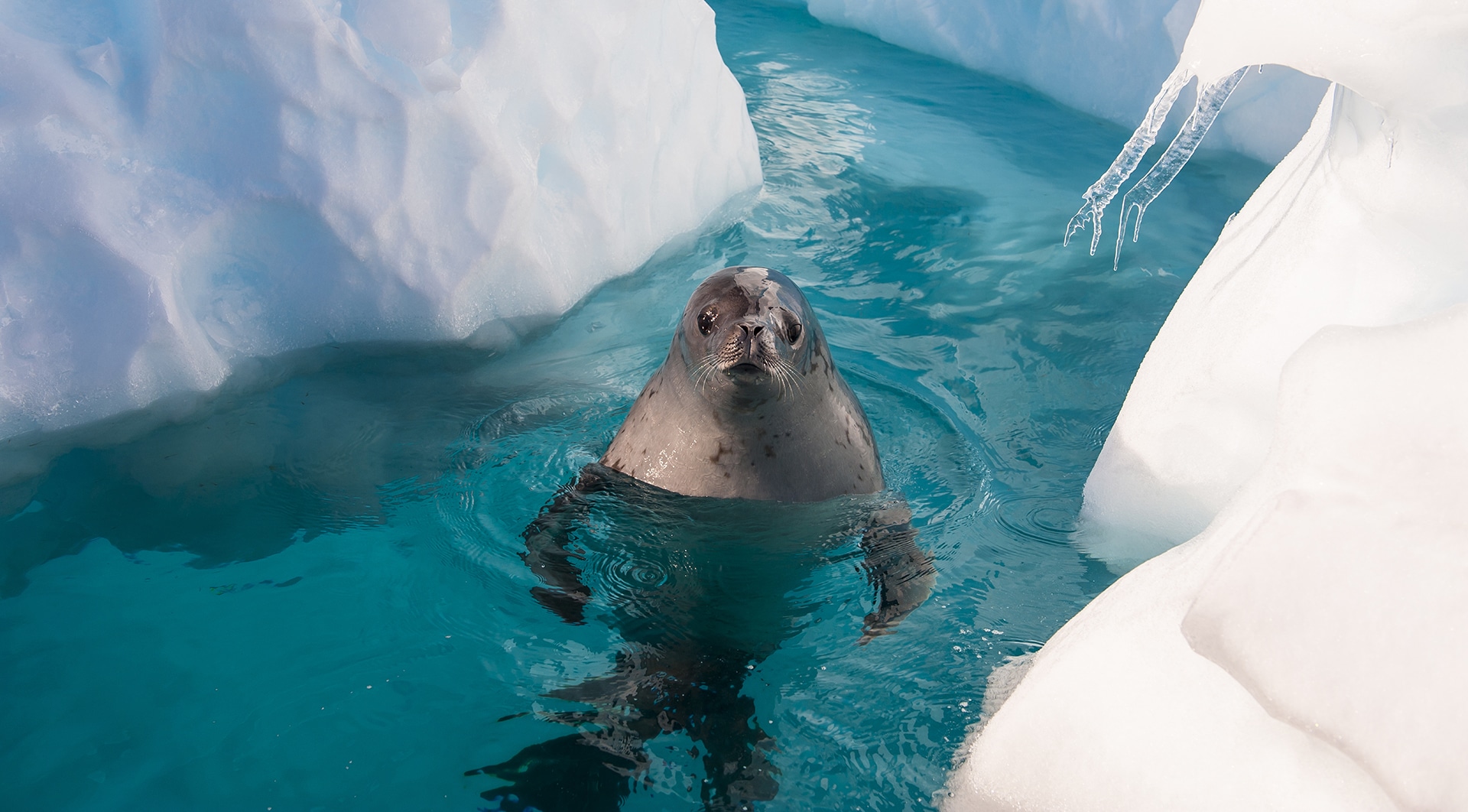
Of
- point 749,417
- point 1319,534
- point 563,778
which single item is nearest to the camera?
point 1319,534

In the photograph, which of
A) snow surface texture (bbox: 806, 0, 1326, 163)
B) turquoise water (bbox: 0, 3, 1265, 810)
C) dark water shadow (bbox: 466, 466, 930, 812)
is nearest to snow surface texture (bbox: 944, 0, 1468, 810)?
turquoise water (bbox: 0, 3, 1265, 810)

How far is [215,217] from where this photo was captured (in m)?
4.35

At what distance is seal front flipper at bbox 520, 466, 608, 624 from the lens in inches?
130

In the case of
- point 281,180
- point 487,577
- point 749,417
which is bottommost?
point 487,577

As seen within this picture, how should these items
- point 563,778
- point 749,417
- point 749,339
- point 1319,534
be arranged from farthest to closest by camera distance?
point 749,417 < point 749,339 < point 563,778 < point 1319,534

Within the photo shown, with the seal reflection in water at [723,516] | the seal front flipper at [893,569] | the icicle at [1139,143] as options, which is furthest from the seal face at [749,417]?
the icicle at [1139,143]

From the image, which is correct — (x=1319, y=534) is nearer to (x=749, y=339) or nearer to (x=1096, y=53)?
(x=749, y=339)

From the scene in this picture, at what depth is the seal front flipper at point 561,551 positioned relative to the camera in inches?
130

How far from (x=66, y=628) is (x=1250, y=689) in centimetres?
312

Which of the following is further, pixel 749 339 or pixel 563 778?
pixel 749 339

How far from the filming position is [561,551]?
3494mm

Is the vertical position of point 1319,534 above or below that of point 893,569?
above

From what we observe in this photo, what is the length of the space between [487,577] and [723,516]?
0.78m

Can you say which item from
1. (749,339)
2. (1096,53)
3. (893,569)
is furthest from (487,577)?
(1096,53)
